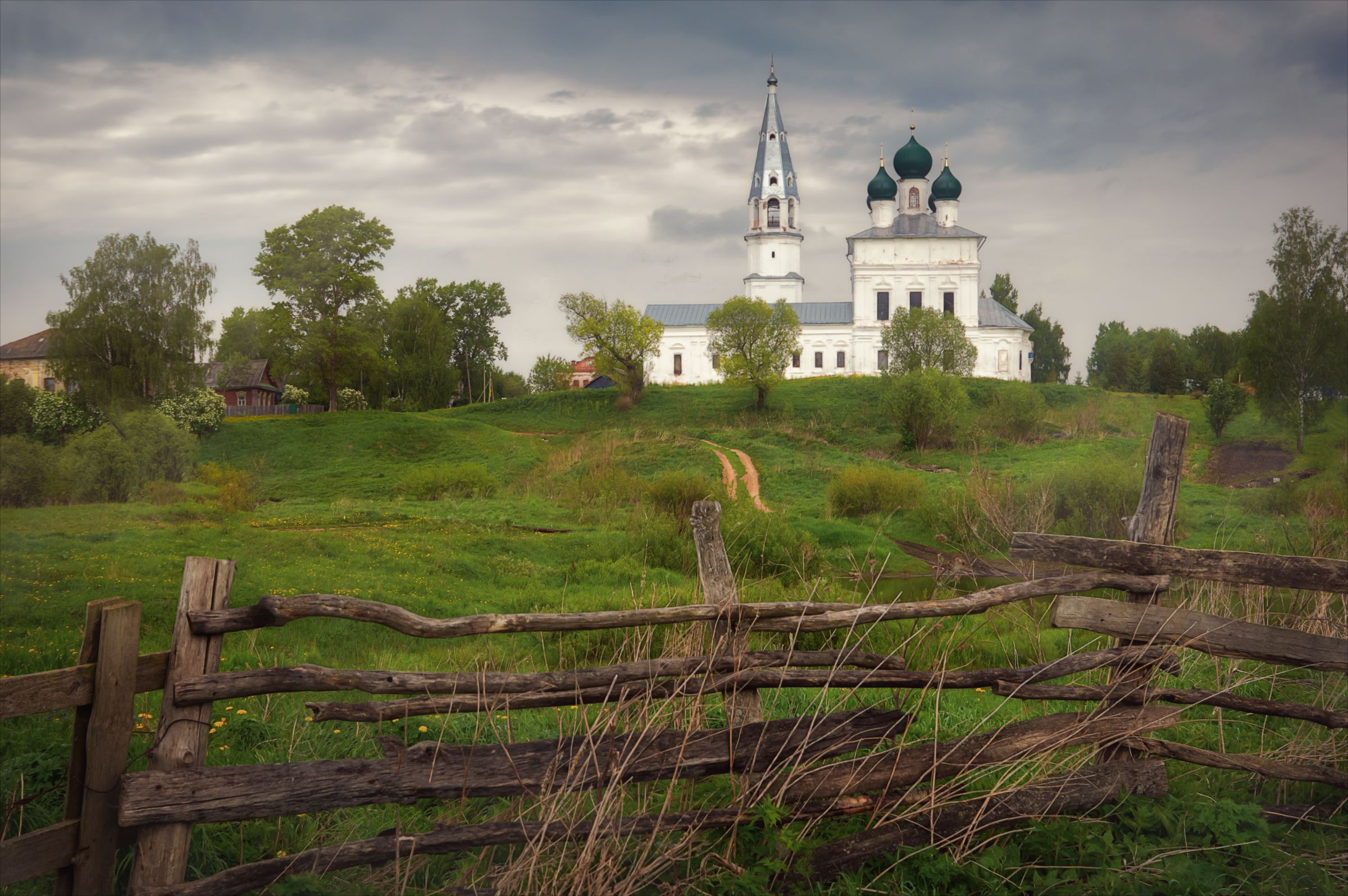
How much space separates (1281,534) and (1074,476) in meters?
3.69

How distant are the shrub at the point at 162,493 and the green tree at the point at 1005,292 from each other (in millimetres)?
59302

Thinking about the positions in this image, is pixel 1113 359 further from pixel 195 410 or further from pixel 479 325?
pixel 195 410

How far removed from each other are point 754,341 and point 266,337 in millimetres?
23002

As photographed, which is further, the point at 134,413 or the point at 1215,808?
the point at 134,413

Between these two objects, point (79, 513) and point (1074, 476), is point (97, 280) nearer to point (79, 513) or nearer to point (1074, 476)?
point (79, 513)

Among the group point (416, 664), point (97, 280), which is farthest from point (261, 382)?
point (416, 664)

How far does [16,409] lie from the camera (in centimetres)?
1572

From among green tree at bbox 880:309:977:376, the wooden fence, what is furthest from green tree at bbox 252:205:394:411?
green tree at bbox 880:309:977:376

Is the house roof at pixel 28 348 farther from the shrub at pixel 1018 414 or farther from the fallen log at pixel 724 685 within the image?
the shrub at pixel 1018 414

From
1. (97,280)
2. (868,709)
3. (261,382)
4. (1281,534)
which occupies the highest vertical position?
(97,280)

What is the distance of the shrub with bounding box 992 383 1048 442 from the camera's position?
1179 inches

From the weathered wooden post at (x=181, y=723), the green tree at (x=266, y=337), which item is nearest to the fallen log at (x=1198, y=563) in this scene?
the weathered wooden post at (x=181, y=723)

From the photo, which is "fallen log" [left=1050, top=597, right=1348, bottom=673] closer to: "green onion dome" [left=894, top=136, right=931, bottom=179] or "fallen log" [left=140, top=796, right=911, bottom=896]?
"fallen log" [left=140, top=796, right=911, bottom=896]

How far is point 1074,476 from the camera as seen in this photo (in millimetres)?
18922
